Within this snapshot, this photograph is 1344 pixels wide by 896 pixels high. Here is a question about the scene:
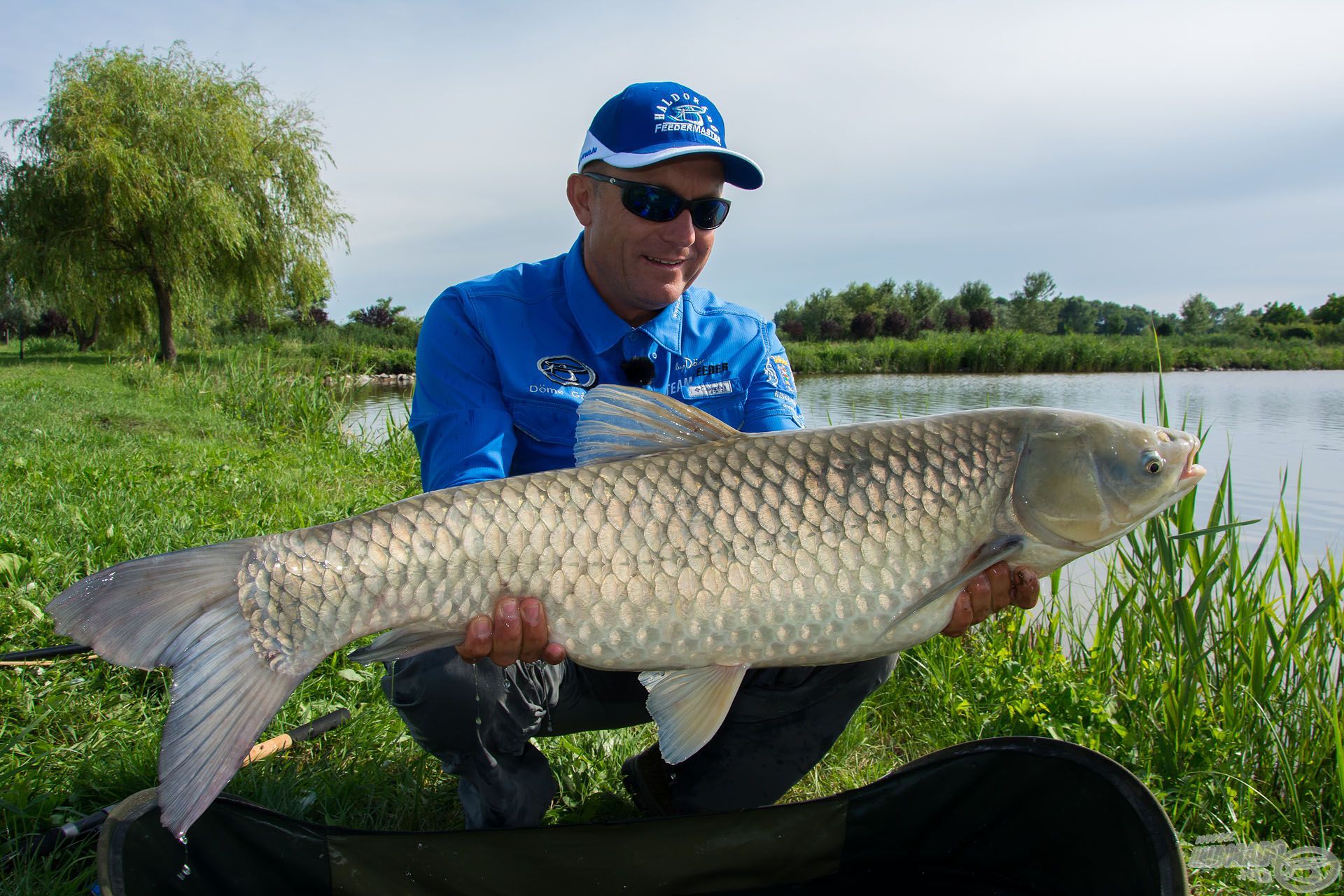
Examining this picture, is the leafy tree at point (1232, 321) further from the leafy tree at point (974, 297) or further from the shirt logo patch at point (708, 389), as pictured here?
the shirt logo patch at point (708, 389)

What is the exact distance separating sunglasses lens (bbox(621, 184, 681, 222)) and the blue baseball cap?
54 millimetres

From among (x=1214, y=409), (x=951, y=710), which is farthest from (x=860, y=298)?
(x=951, y=710)

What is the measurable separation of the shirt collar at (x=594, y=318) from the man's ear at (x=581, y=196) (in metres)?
0.14

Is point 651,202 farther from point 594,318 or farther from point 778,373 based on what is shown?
point 778,373

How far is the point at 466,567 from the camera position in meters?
1.29

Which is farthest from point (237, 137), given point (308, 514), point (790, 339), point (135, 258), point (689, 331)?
point (790, 339)

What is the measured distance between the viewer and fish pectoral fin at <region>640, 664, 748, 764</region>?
4.54 feet

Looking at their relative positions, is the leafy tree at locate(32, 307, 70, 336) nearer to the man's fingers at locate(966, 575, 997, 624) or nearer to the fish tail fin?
the fish tail fin

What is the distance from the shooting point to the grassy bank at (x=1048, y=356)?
2323 centimetres

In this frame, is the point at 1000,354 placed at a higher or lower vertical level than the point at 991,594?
higher

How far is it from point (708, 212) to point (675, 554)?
0.95m

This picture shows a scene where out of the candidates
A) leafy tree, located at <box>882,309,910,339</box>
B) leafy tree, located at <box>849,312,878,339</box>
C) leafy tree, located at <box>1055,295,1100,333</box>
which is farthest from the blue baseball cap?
leafy tree, located at <box>1055,295,1100,333</box>

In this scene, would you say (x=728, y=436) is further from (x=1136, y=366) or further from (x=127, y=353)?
(x=1136, y=366)

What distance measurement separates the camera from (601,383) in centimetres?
194
